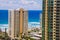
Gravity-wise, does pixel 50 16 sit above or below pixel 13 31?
above

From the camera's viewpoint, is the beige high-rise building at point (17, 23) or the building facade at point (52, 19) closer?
the building facade at point (52, 19)

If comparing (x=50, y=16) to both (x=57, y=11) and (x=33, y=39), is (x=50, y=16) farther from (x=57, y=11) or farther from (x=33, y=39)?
(x=33, y=39)

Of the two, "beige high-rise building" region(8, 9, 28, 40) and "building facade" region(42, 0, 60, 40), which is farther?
"beige high-rise building" region(8, 9, 28, 40)

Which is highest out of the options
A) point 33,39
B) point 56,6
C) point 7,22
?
point 56,6

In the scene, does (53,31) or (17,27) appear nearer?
(53,31)

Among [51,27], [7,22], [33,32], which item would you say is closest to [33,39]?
[33,32]
